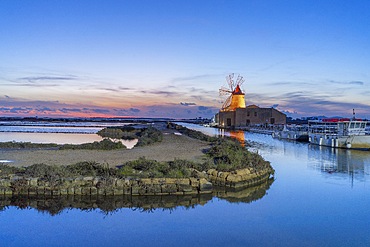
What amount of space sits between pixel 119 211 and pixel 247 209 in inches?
125

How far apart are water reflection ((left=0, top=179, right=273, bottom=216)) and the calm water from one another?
0.02 meters

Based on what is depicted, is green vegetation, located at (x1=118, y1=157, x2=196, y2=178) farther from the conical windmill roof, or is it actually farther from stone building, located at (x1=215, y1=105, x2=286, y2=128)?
the conical windmill roof

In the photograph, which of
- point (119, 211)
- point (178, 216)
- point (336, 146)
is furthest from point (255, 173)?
point (336, 146)

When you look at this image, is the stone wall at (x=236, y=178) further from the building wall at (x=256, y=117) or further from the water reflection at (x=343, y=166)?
the building wall at (x=256, y=117)

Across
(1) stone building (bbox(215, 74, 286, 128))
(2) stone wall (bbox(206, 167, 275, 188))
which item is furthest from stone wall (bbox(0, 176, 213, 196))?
(1) stone building (bbox(215, 74, 286, 128))

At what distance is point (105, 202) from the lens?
9.05m

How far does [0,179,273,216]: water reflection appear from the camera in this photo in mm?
8633

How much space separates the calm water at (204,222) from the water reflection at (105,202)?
0.02 meters

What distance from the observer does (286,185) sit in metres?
12.4

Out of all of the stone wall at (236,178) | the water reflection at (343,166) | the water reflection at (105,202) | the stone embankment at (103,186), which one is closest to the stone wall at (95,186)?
the stone embankment at (103,186)

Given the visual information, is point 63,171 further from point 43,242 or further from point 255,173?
point 255,173

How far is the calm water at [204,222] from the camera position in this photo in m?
7.01

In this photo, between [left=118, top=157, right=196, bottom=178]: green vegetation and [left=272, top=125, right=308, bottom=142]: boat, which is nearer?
[left=118, top=157, right=196, bottom=178]: green vegetation

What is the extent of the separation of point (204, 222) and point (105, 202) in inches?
101
